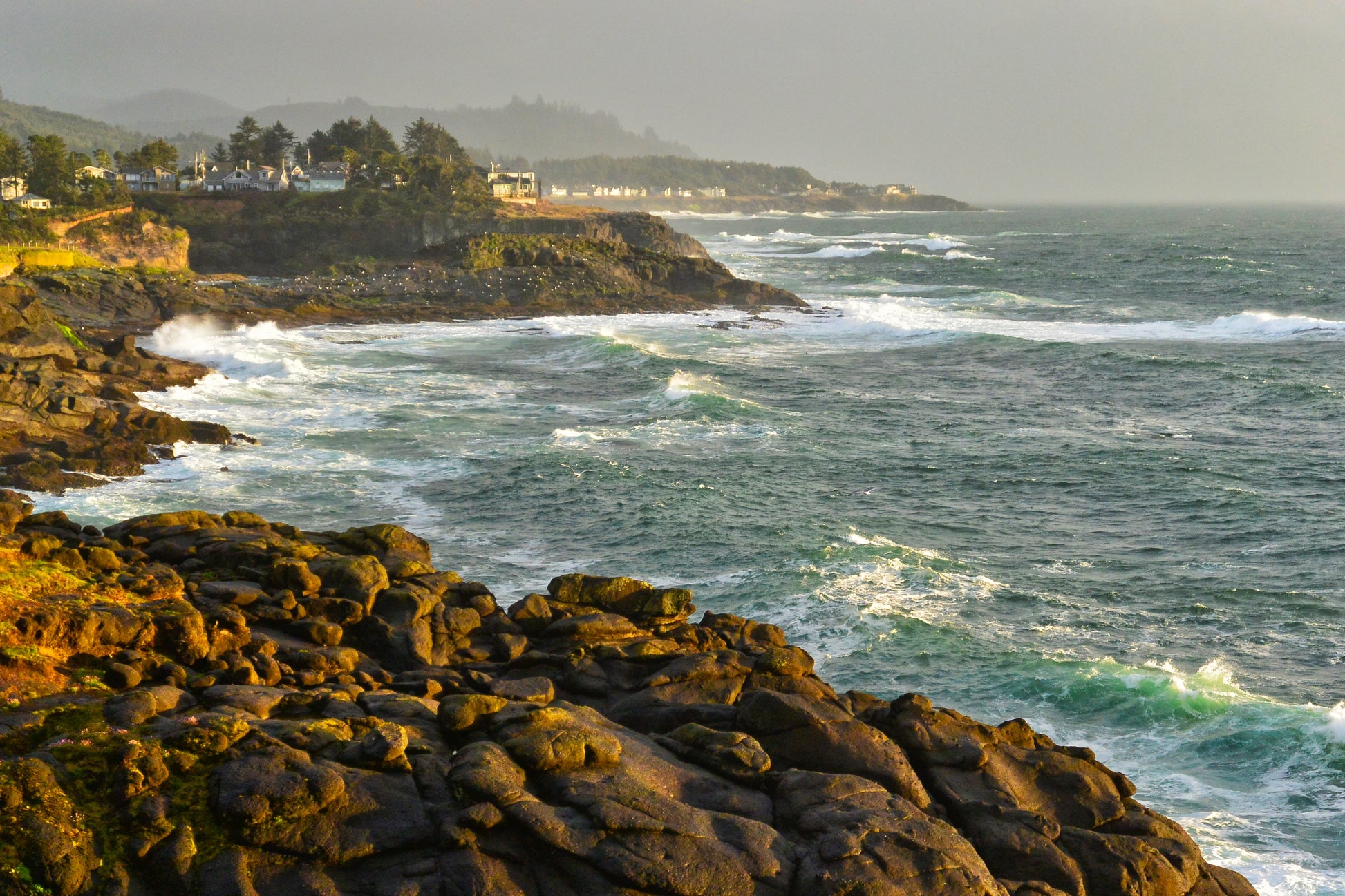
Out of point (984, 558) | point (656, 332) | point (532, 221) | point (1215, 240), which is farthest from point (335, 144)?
point (984, 558)

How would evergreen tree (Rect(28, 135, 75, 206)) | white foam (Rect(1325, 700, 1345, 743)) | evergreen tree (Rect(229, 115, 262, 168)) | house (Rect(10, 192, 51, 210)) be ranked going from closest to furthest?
white foam (Rect(1325, 700, 1345, 743)), house (Rect(10, 192, 51, 210)), evergreen tree (Rect(28, 135, 75, 206)), evergreen tree (Rect(229, 115, 262, 168))

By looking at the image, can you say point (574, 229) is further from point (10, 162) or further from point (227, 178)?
point (10, 162)

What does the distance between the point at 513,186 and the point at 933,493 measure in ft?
367

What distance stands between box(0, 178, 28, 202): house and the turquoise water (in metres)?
44.0

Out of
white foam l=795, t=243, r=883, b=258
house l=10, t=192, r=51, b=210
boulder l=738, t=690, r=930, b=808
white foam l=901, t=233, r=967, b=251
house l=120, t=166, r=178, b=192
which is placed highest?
house l=120, t=166, r=178, b=192

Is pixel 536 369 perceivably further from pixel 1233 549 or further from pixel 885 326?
pixel 1233 549

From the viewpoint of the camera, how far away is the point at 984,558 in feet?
86.0

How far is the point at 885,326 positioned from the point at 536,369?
2380 cm

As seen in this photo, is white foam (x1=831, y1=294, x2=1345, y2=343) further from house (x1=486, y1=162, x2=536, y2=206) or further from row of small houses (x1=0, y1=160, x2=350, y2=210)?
row of small houses (x1=0, y1=160, x2=350, y2=210)

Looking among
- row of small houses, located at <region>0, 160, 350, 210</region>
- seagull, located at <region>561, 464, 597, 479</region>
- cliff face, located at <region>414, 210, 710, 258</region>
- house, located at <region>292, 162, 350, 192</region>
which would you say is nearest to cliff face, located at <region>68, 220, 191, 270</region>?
cliff face, located at <region>414, 210, 710, 258</region>

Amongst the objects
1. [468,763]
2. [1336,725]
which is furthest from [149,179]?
[1336,725]

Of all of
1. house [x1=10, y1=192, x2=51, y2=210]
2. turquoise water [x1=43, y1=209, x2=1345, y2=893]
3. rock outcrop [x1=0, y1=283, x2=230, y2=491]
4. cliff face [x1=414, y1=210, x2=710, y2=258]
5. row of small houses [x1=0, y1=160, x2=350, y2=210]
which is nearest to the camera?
turquoise water [x1=43, y1=209, x2=1345, y2=893]

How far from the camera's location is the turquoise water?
750 inches

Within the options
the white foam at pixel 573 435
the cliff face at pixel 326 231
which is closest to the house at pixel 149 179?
the cliff face at pixel 326 231
